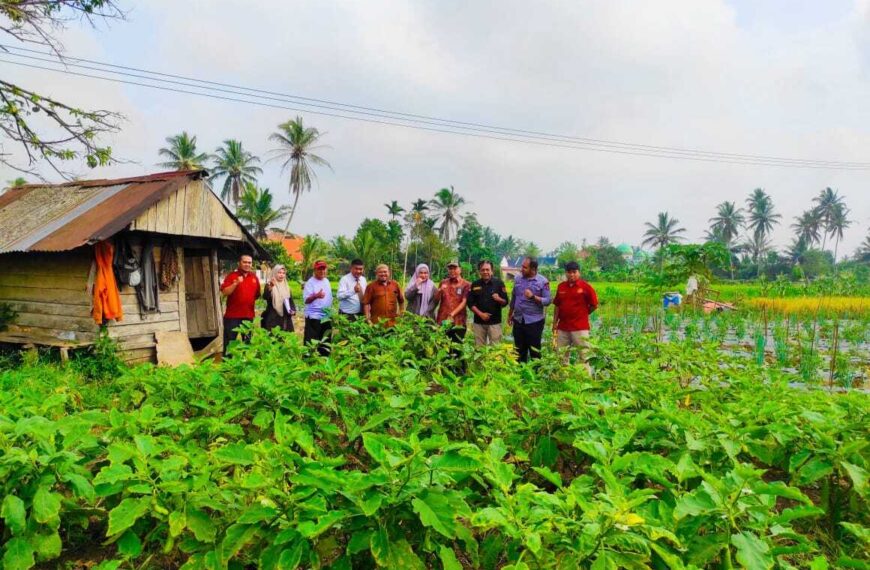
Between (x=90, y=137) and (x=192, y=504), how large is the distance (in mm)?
9819

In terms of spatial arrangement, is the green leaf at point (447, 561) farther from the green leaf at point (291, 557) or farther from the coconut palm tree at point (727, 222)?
the coconut palm tree at point (727, 222)

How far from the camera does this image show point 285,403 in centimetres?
264

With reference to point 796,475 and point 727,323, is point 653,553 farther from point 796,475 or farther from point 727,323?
point 727,323

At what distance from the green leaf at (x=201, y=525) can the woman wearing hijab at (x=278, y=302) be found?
5932 millimetres

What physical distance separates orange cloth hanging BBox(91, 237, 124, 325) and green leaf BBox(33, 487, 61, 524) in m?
6.16

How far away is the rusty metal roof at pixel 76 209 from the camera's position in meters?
7.02

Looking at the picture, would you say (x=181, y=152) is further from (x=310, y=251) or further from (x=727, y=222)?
(x=727, y=222)

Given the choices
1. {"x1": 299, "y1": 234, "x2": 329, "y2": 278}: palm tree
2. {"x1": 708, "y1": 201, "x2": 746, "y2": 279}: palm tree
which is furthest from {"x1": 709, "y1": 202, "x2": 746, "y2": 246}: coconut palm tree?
{"x1": 299, "y1": 234, "x2": 329, "y2": 278}: palm tree

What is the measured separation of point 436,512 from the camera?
60.8 inches

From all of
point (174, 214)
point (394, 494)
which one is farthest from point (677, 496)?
point (174, 214)

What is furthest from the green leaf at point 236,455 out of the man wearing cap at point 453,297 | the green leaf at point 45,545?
the man wearing cap at point 453,297

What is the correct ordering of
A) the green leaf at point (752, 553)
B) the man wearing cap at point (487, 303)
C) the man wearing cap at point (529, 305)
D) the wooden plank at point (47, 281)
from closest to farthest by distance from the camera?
the green leaf at point (752, 553), the man wearing cap at point (529, 305), the man wearing cap at point (487, 303), the wooden plank at point (47, 281)

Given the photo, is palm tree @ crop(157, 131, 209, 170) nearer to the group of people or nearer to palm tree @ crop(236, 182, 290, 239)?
palm tree @ crop(236, 182, 290, 239)

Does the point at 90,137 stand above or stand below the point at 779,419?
above
